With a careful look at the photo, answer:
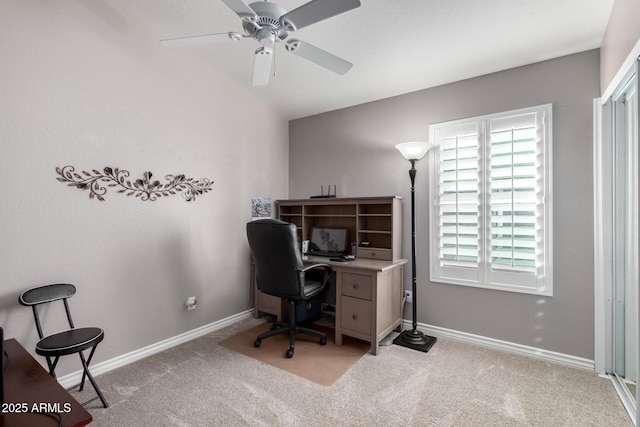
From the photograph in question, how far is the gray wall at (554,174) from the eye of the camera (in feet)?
7.84

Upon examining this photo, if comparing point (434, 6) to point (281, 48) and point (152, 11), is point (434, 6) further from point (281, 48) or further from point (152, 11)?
point (152, 11)

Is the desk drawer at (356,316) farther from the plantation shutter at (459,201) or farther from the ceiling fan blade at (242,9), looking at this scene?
the ceiling fan blade at (242,9)

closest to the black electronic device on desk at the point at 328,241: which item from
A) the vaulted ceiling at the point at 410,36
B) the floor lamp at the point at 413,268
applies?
the floor lamp at the point at 413,268

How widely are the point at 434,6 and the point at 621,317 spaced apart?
99.9 inches

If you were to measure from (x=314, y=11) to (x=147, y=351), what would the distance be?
A: 283 centimetres

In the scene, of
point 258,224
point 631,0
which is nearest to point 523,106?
point 631,0

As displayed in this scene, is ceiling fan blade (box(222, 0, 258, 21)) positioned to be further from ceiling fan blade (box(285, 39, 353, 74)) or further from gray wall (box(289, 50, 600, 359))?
gray wall (box(289, 50, 600, 359))

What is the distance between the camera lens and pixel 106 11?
237cm

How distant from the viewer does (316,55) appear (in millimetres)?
1971

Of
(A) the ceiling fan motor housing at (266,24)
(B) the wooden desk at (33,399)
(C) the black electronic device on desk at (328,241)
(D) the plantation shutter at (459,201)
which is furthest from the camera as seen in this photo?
(C) the black electronic device on desk at (328,241)

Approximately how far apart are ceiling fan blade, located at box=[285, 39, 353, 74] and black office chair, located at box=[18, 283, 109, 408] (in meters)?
2.16

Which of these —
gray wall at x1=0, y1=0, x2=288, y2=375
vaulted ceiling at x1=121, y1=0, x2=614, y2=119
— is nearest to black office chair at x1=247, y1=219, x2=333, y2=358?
gray wall at x1=0, y1=0, x2=288, y2=375

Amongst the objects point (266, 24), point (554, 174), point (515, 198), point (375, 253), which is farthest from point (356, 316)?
point (266, 24)

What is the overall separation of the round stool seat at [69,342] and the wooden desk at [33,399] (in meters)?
0.18
